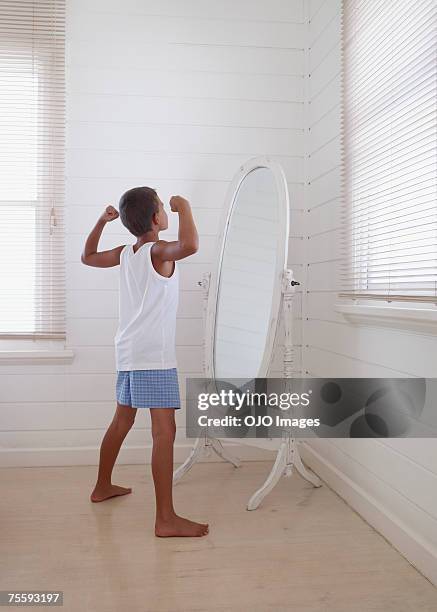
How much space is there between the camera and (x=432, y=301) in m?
1.81

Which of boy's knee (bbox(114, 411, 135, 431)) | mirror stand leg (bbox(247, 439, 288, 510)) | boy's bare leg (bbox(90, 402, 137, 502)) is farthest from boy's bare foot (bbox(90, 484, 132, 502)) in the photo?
mirror stand leg (bbox(247, 439, 288, 510))

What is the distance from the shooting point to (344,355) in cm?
266

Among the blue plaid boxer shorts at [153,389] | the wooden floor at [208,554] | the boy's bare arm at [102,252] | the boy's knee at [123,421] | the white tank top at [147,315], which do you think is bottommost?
the wooden floor at [208,554]

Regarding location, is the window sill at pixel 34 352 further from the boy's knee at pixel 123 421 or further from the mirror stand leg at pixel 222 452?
the mirror stand leg at pixel 222 452

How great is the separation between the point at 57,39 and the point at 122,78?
362mm

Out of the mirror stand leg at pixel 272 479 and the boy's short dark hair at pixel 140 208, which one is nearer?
the boy's short dark hair at pixel 140 208

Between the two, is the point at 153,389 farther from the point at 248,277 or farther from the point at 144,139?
the point at 144,139

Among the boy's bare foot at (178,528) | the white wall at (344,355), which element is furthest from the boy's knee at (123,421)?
the white wall at (344,355)

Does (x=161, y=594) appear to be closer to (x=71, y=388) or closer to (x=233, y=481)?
(x=233, y=481)

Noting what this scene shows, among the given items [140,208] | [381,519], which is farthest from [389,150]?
[381,519]

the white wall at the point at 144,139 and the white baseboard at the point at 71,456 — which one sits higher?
the white wall at the point at 144,139

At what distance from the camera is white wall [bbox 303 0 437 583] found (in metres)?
1.96

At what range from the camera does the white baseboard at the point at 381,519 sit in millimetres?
1904

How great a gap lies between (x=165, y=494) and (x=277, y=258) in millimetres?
1024
